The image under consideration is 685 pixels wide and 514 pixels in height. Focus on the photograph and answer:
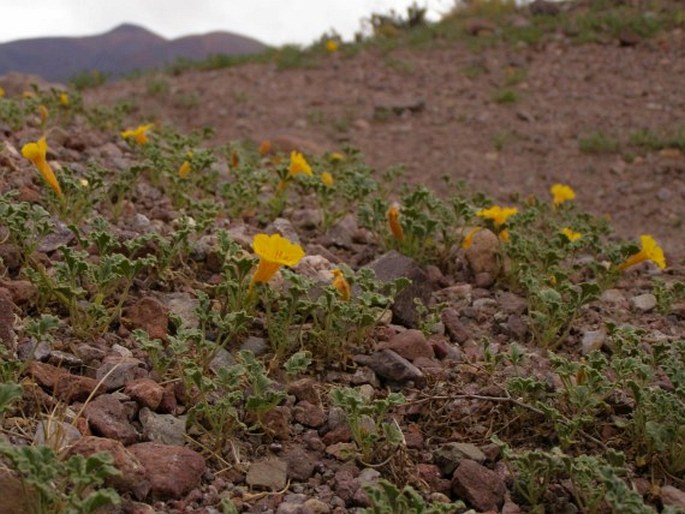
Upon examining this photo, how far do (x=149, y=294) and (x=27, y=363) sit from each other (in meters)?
A: 0.87

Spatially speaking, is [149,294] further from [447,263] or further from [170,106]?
[170,106]

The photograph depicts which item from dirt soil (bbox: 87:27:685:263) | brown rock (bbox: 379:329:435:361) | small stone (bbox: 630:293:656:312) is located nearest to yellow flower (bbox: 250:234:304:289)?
brown rock (bbox: 379:329:435:361)

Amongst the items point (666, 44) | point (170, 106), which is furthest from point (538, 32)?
point (170, 106)

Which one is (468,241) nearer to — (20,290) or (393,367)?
(393,367)

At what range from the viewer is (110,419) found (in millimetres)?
2467

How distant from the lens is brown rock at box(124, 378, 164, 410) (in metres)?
2.59

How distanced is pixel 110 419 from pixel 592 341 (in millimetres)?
2098

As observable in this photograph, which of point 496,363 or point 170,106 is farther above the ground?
point 170,106

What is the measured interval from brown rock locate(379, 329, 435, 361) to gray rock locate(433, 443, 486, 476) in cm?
57

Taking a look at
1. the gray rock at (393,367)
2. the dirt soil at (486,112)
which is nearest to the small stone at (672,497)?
the gray rock at (393,367)

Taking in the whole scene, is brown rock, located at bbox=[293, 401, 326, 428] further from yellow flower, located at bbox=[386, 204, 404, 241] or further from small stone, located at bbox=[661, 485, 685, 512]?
yellow flower, located at bbox=[386, 204, 404, 241]

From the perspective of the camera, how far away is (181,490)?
2.30 metres

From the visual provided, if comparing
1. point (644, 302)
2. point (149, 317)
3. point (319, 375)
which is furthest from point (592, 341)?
point (149, 317)

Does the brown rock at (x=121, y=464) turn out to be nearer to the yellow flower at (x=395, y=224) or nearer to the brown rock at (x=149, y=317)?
the brown rock at (x=149, y=317)
